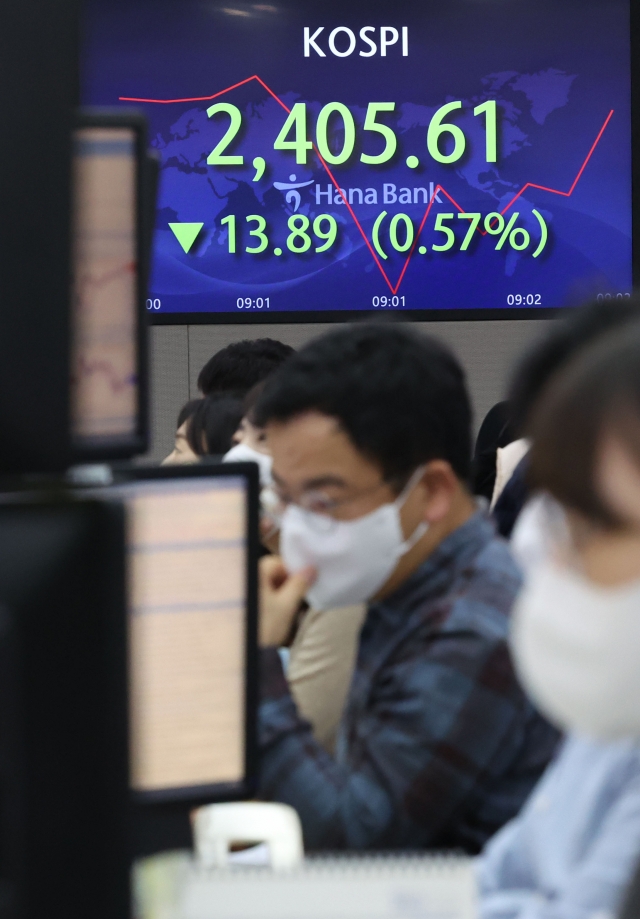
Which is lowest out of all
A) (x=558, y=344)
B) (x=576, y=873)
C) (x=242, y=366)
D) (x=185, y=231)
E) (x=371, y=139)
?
(x=576, y=873)

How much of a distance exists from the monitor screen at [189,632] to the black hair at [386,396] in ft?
1.42

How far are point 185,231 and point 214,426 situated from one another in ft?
4.93

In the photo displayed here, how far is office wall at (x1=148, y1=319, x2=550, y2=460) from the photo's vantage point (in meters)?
3.83

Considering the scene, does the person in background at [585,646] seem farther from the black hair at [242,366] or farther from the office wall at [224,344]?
the office wall at [224,344]

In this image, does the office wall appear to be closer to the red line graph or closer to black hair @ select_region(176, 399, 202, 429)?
the red line graph

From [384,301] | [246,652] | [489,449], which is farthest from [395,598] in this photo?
[384,301]

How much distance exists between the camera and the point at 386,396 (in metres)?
1.25

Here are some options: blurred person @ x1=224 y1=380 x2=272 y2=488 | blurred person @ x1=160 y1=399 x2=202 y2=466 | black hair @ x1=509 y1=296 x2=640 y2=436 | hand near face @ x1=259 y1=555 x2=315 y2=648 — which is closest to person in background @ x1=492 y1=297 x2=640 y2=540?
black hair @ x1=509 y1=296 x2=640 y2=436

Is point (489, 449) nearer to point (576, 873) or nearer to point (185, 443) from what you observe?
point (185, 443)

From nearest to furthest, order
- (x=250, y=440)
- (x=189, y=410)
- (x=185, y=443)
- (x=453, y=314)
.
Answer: (x=250, y=440) < (x=185, y=443) < (x=189, y=410) < (x=453, y=314)

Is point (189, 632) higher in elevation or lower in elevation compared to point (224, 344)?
lower

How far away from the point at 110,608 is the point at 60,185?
0.80ft

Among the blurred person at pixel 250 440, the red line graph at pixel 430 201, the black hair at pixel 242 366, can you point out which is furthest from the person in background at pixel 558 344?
the red line graph at pixel 430 201

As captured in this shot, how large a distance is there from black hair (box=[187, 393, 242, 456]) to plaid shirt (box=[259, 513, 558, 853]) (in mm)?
1183
